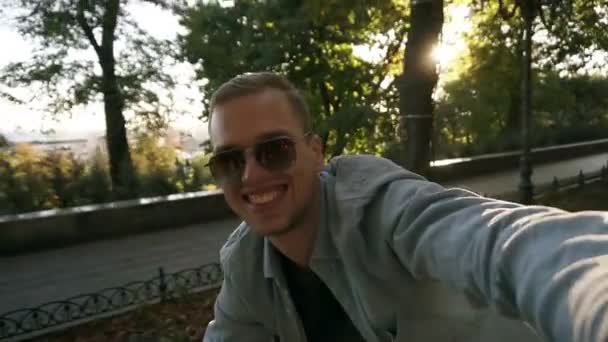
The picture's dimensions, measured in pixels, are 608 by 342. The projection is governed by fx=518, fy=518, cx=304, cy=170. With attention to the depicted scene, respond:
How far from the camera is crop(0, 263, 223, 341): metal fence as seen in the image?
471 centimetres

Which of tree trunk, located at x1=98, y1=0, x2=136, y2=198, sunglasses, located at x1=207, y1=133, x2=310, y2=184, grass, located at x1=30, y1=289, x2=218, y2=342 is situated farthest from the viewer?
tree trunk, located at x1=98, y1=0, x2=136, y2=198

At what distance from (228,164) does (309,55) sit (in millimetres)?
8839

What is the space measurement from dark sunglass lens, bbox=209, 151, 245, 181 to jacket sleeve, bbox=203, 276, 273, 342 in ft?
1.41

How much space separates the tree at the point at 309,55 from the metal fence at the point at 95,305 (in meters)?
4.09

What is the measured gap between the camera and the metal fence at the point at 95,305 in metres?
4.71

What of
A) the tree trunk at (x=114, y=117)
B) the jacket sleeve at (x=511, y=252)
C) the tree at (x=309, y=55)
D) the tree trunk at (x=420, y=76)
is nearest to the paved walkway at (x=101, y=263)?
the tree trunk at (x=114, y=117)

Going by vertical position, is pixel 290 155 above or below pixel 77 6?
below

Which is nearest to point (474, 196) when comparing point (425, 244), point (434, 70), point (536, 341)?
point (425, 244)

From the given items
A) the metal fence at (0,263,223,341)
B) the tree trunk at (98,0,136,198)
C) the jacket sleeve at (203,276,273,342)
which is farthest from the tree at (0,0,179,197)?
the jacket sleeve at (203,276,273,342)

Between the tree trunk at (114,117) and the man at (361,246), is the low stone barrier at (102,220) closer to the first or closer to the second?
the tree trunk at (114,117)

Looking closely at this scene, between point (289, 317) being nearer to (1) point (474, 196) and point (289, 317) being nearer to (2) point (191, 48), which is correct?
(1) point (474, 196)

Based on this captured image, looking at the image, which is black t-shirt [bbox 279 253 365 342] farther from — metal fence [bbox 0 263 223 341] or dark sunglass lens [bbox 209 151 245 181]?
metal fence [bbox 0 263 223 341]

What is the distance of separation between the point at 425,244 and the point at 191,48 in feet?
32.8

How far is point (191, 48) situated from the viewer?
10.7 meters
